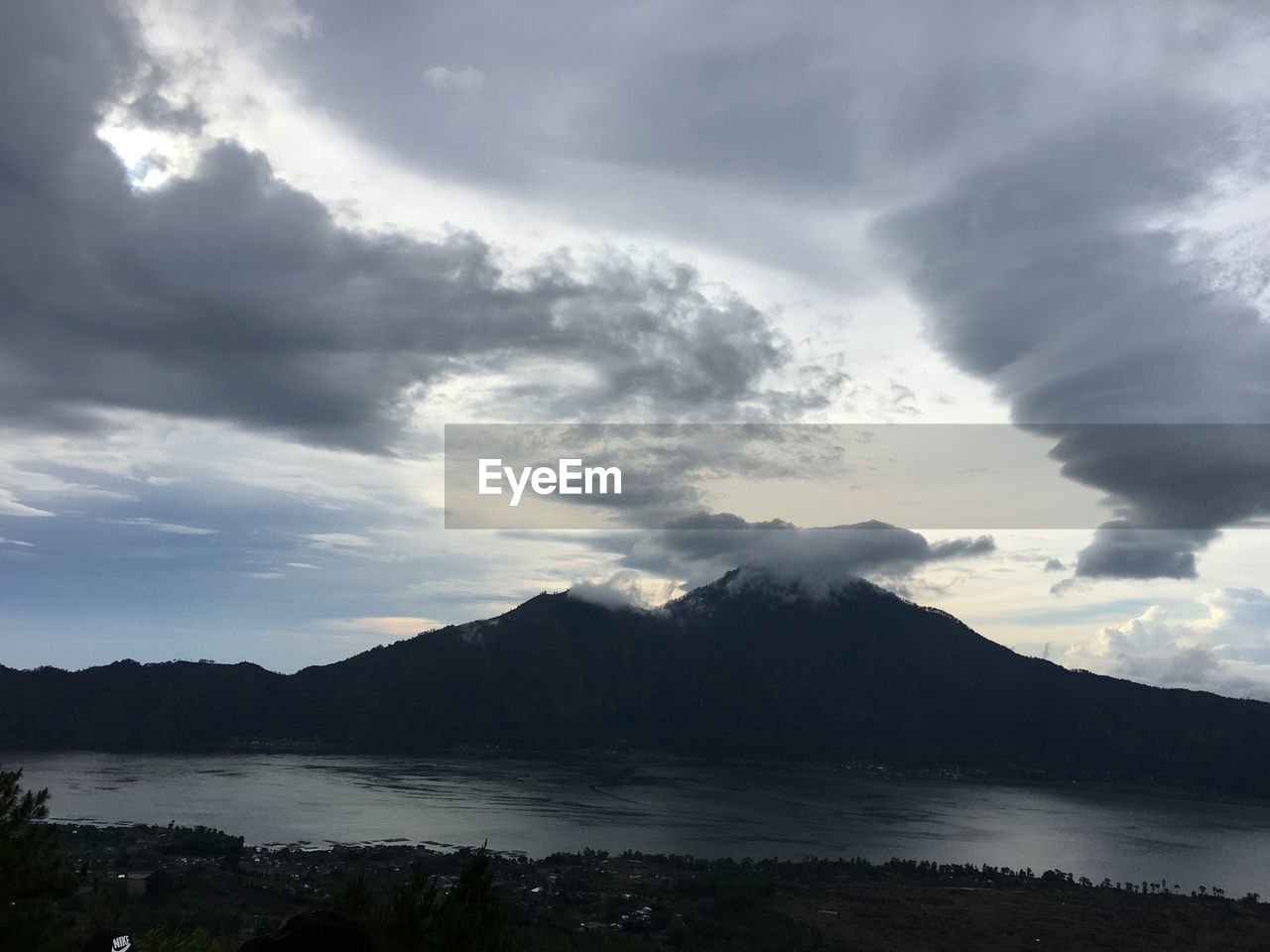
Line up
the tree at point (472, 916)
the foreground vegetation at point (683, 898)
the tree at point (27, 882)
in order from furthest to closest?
1. the foreground vegetation at point (683, 898)
2. the tree at point (472, 916)
3. the tree at point (27, 882)

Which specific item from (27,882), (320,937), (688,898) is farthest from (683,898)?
(320,937)

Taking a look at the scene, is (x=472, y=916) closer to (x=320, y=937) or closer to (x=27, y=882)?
(x=27, y=882)

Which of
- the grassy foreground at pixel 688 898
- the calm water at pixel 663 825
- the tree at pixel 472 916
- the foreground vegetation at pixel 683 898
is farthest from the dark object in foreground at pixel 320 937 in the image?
the calm water at pixel 663 825

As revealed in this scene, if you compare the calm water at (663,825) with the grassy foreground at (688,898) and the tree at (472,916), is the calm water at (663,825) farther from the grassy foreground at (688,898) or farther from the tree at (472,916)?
the tree at (472,916)

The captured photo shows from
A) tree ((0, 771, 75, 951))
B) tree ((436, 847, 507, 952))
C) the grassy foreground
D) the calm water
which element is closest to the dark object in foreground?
tree ((436, 847, 507, 952))

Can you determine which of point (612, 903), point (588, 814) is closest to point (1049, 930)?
point (612, 903)
